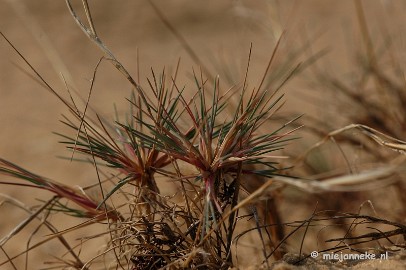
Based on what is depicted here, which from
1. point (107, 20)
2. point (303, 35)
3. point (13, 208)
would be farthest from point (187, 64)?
point (13, 208)

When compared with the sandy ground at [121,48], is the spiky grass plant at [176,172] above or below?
below

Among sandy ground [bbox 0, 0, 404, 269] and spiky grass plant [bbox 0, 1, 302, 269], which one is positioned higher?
sandy ground [bbox 0, 0, 404, 269]

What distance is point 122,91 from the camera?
3549mm

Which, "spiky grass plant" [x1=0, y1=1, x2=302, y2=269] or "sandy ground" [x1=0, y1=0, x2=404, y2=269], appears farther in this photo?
"sandy ground" [x1=0, y1=0, x2=404, y2=269]

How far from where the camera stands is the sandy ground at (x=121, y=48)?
3.05 m

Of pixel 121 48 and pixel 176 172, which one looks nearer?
pixel 176 172

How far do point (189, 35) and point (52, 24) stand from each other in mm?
847

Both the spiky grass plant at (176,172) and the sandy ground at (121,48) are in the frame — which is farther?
the sandy ground at (121,48)

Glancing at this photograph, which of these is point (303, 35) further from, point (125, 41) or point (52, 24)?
point (52, 24)

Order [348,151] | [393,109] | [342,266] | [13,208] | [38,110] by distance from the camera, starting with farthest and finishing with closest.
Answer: [38,110] → [13,208] → [348,151] → [393,109] → [342,266]

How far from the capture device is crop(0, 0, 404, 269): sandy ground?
10.0 feet

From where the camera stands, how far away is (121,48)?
4047 millimetres

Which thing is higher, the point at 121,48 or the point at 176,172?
the point at 121,48

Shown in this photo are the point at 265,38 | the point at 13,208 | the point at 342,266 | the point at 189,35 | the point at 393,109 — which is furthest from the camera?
the point at 189,35
